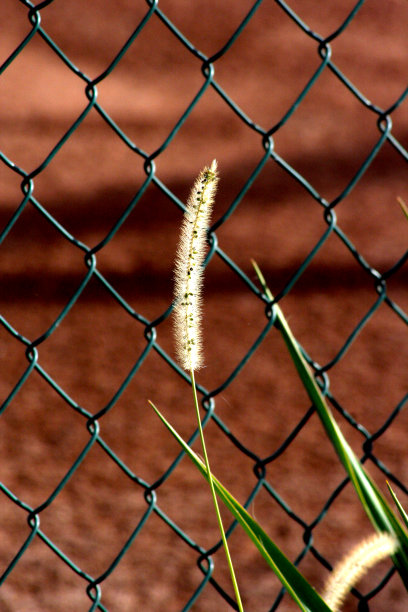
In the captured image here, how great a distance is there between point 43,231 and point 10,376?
41.4 inches

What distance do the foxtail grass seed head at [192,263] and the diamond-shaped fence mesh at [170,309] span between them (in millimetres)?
433

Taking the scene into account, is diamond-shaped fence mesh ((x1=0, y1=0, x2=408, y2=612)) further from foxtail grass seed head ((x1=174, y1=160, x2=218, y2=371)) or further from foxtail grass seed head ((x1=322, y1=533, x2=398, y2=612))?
foxtail grass seed head ((x1=322, y1=533, x2=398, y2=612))

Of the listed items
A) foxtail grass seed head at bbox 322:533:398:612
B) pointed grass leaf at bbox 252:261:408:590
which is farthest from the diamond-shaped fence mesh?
foxtail grass seed head at bbox 322:533:398:612

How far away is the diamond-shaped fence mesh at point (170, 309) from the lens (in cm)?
150

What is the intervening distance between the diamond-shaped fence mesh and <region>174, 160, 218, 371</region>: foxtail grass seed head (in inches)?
17.1

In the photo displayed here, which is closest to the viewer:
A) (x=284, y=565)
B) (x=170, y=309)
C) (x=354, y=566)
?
(x=354, y=566)

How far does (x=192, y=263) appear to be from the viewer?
78cm

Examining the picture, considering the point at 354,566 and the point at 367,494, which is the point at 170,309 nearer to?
the point at 367,494

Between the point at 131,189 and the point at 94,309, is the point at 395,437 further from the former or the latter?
the point at 131,189

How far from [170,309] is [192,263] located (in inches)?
14.3

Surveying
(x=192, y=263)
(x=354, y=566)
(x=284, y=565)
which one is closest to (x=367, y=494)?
(x=284, y=565)

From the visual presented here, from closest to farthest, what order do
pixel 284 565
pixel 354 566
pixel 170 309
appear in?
pixel 354 566 < pixel 284 565 < pixel 170 309

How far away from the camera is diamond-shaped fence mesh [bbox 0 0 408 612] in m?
1.50

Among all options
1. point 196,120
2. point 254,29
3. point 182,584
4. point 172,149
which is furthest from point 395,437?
point 254,29
